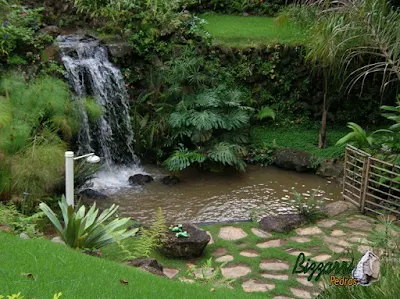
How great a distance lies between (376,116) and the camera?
1252cm

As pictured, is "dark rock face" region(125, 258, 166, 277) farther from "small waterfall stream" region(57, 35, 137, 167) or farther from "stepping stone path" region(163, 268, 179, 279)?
"small waterfall stream" region(57, 35, 137, 167)

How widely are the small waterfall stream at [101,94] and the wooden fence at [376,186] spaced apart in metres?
4.58

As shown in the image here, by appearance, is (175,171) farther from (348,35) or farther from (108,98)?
(348,35)

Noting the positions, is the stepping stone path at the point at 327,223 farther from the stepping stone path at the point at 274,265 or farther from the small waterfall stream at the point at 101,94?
the small waterfall stream at the point at 101,94

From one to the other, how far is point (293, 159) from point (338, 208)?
9.11ft

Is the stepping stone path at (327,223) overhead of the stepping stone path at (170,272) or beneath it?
overhead

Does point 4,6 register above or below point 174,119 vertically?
above

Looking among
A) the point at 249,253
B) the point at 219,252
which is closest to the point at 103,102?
the point at 219,252

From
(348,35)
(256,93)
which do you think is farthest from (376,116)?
(348,35)

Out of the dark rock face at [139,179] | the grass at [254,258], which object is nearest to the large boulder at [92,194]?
Answer: the dark rock face at [139,179]

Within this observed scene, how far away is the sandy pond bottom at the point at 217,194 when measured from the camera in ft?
28.8

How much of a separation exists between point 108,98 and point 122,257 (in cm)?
564

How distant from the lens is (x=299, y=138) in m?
12.1

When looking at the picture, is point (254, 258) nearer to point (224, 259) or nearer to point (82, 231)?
point (224, 259)
